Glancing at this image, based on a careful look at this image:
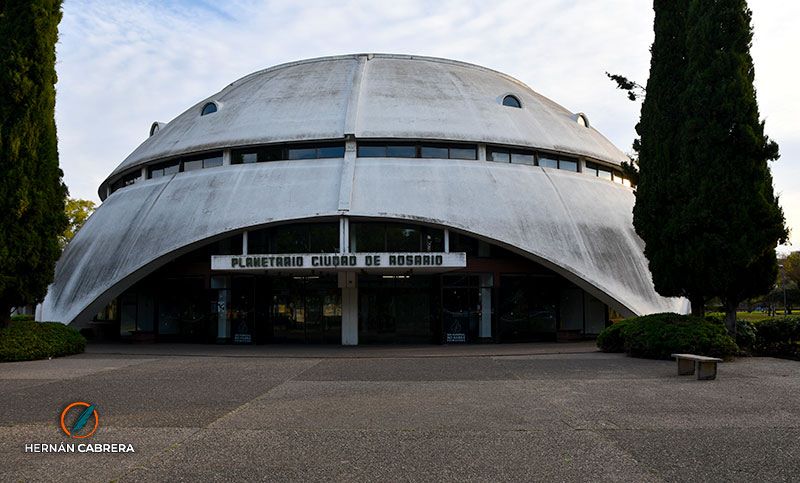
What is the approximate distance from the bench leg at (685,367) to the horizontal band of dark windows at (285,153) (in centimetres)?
1600

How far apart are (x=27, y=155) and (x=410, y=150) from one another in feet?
45.4

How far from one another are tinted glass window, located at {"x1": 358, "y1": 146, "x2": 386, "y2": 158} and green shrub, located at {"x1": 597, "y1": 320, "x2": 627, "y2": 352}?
11.6 m

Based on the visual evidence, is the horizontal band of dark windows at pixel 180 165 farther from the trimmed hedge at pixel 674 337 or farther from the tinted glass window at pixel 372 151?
the trimmed hedge at pixel 674 337

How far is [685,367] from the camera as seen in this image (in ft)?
44.6

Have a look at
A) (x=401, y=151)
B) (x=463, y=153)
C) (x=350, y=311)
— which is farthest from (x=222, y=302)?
(x=463, y=153)

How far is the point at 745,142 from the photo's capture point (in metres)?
17.0

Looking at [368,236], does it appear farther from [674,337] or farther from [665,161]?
[674,337]

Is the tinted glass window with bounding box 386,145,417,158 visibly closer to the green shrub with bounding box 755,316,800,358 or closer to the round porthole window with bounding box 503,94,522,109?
the round porthole window with bounding box 503,94,522,109

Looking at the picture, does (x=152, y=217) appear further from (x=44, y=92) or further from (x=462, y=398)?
(x=462, y=398)

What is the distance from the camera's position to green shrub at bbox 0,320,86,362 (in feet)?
56.4

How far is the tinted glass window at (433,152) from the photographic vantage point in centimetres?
2583

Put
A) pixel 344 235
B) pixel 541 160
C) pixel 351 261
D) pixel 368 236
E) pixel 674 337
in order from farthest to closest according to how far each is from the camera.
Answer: pixel 541 160 → pixel 368 236 → pixel 344 235 → pixel 351 261 → pixel 674 337

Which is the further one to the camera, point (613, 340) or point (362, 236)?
point (362, 236)

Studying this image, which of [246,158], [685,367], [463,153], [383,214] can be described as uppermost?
[463,153]
